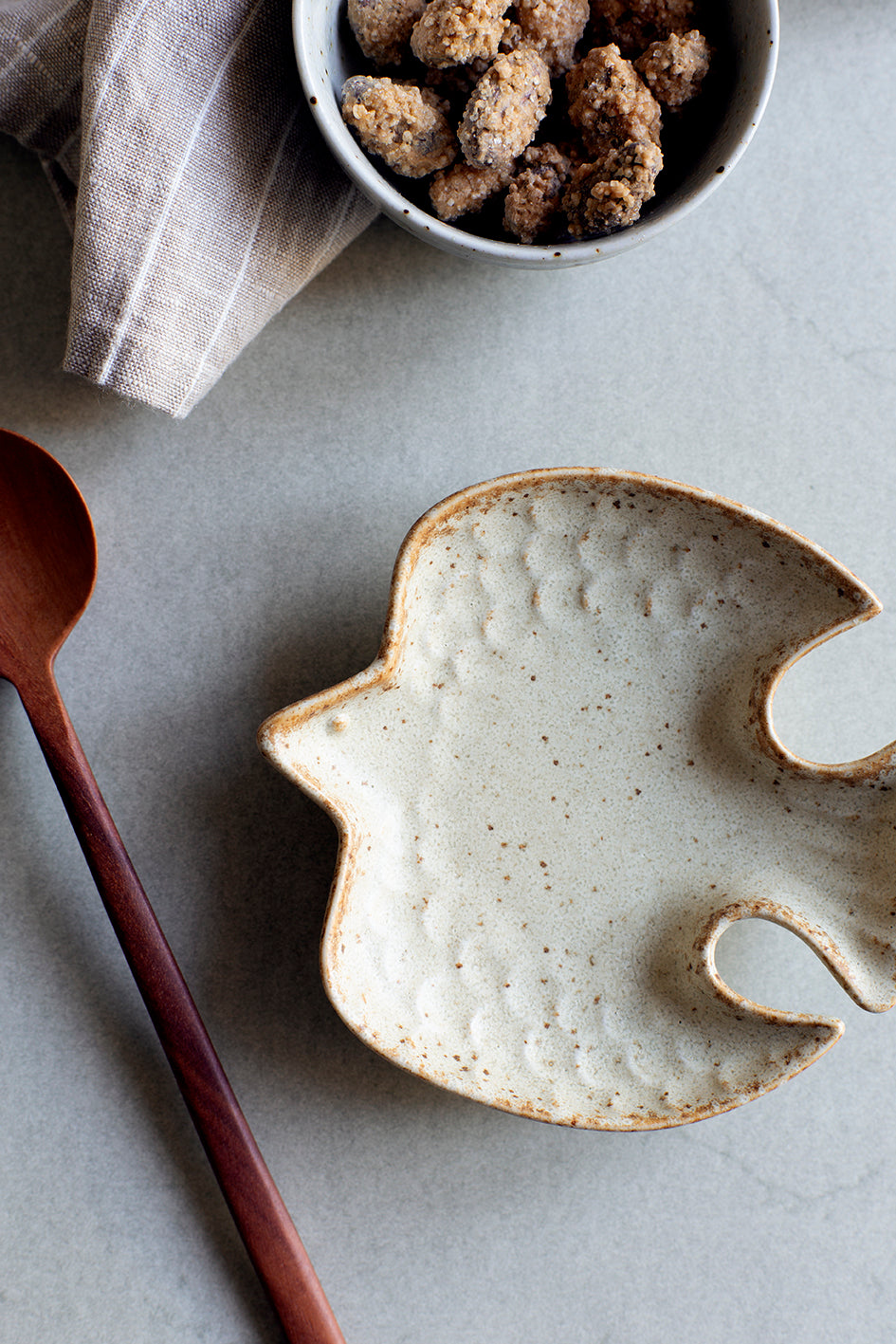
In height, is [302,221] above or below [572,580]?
above

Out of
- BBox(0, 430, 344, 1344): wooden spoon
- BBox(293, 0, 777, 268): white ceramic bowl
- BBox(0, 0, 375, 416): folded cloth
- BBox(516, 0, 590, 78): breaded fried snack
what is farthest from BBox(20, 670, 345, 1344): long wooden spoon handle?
BBox(516, 0, 590, 78): breaded fried snack

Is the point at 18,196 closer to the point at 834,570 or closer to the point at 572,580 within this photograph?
the point at 572,580

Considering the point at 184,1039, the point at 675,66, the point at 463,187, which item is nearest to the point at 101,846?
the point at 184,1039

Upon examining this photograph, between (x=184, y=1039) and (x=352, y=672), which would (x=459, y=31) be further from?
(x=184, y=1039)

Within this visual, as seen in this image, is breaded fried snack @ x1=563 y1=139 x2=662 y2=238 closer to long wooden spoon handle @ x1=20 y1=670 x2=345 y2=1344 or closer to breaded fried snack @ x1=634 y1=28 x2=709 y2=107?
breaded fried snack @ x1=634 y1=28 x2=709 y2=107

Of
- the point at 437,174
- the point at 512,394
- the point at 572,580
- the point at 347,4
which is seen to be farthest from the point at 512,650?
the point at 347,4
